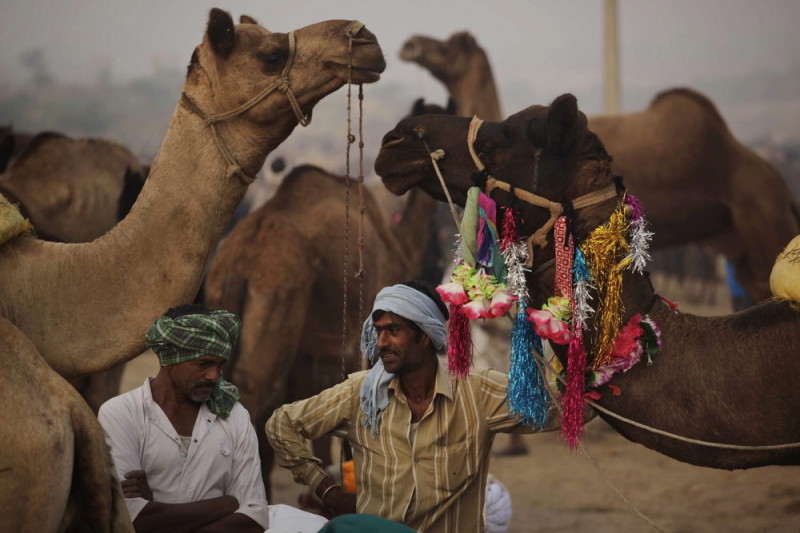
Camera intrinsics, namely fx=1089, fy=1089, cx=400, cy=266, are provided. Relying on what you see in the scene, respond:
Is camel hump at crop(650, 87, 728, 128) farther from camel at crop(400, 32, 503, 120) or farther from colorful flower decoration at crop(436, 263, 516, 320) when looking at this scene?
colorful flower decoration at crop(436, 263, 516, 320)

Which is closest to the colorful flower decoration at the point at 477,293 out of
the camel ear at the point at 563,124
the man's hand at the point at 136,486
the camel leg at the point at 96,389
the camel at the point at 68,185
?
the camel ear at the point at 563,124

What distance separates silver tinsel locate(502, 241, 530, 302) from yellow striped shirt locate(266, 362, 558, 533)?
0.44 metres

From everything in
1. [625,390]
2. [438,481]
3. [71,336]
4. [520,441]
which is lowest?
[520,441]

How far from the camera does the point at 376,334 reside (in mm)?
4105

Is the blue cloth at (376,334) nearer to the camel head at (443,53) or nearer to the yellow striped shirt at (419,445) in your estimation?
the yellow striped shirt at (419,445)

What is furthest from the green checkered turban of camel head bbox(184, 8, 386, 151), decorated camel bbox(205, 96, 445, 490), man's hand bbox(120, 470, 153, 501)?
decorated camel bbox(205, 96, 445, 490)

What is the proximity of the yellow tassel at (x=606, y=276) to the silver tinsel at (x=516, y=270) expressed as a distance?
0.69ft

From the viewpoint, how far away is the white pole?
18.9 metres

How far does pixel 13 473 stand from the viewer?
8.50 ft

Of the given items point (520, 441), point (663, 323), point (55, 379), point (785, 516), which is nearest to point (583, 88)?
point (520, 441)

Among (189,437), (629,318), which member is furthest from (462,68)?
(189,437)

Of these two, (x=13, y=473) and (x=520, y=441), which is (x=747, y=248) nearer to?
(x=520, y=441)

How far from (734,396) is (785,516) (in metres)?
4.47

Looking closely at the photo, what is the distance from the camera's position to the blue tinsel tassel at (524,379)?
3.77 meters
